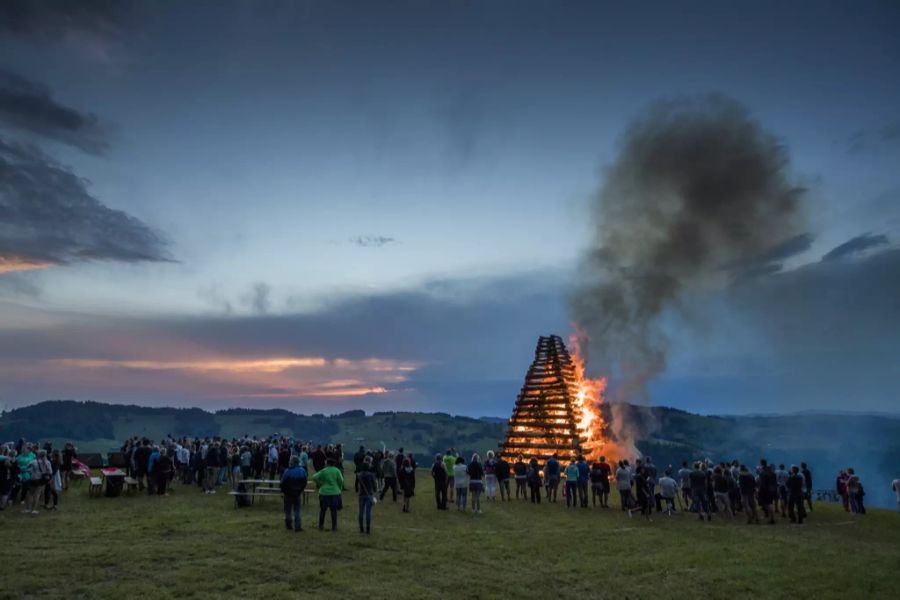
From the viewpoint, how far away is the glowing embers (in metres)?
35.5

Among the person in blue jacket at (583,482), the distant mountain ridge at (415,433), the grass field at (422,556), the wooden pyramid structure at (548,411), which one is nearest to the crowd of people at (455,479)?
the person in blue jacket at (583,482)

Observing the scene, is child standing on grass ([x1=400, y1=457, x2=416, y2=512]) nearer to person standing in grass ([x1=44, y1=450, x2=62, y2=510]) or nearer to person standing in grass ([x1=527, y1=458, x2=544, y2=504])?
person standing in grass ([x1=527, y1=458, x2=544, y2=504])

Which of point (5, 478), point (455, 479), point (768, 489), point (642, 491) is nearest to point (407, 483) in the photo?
point (455, 479)

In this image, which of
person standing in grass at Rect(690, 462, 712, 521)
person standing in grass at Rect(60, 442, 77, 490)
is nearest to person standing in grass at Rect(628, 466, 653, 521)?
person standing in grass at Rect(690, 462, 712, 521)

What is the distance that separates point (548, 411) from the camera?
37.1 m

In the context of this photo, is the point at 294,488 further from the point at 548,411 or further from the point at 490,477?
the point at 548,411

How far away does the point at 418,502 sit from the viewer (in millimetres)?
22156

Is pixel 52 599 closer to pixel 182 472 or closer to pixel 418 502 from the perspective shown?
pixel 418 502

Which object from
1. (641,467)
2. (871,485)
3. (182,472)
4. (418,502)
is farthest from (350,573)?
(871,485)

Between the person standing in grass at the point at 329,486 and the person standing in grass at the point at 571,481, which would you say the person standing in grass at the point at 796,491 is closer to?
the person standing in grass at the point at 571,481

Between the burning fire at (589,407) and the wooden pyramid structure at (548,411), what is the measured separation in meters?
0.38

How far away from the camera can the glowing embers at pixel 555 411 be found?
1399 inches

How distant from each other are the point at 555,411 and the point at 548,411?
540mm

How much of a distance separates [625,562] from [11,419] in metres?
212
